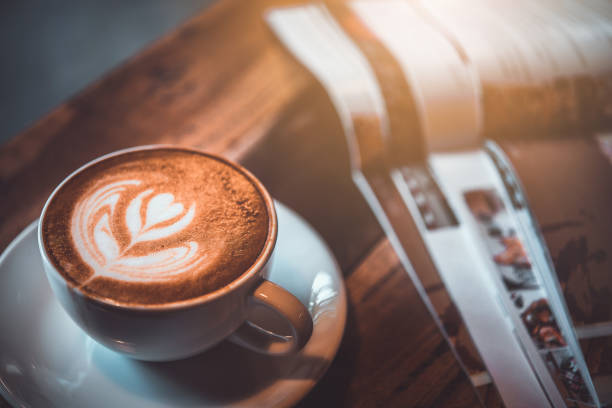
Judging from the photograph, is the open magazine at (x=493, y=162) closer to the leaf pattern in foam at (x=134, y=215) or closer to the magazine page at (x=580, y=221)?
the magazine page at (x=580, y=221)

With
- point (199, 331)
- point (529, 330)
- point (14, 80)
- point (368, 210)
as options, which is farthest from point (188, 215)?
point (14, 80)

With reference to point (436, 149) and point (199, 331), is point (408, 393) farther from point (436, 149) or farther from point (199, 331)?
point (436, 149)

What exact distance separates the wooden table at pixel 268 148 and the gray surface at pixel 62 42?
97 centimetres

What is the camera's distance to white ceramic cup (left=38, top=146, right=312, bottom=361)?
0.33m

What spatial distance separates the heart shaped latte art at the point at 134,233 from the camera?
353mm

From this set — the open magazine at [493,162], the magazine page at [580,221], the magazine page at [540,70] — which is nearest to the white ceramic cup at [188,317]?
the open magazine at [493,162]

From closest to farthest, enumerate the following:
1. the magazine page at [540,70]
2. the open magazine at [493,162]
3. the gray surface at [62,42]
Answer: the open magazine at [493,162] → the magazine page at [540,70] → the gray surface at [62,42]

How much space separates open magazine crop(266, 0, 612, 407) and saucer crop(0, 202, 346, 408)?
145 millimetres

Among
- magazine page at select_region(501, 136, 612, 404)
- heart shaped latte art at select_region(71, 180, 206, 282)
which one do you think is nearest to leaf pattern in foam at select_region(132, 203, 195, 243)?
heart shaped latte art at select_region(71, 180, 206, 282)

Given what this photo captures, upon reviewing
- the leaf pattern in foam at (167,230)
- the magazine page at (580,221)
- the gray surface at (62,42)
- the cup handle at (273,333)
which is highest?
the gray surface at (62,42)

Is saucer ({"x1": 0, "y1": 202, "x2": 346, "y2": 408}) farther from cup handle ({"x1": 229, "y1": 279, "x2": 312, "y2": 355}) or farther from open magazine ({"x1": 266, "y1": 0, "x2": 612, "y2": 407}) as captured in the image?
open magazine ({"x1": 266, "y1": 0, "x2": 612, "y2": 407})

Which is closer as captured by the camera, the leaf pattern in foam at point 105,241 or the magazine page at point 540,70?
the leaf pattern in foam at point 105,241

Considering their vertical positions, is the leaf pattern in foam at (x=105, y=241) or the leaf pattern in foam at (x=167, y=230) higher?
the leaf pattern in foam at (x=105, y=241)

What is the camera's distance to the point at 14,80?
150 cm
